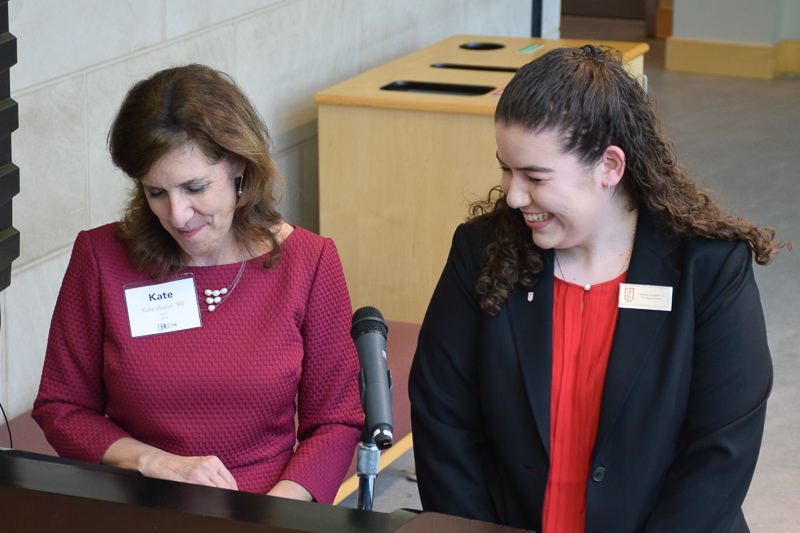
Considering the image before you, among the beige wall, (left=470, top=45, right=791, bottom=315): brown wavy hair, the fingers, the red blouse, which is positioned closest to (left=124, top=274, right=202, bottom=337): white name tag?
the fingers

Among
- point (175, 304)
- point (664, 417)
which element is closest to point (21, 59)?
point (175, 304)

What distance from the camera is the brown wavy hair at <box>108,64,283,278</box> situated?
1.73 metres

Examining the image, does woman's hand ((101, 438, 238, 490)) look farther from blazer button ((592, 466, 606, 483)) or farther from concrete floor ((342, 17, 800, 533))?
concrete floor ((342, 17, 800, 533))

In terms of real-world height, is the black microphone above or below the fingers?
above

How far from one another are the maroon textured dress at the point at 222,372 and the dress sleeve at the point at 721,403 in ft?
2.02

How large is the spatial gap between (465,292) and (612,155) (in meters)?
0.34

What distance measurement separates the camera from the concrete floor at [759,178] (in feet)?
10.9

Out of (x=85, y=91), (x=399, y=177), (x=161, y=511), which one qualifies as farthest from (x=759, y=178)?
(x=161, y=511)

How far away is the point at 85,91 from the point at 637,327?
82.0 inches

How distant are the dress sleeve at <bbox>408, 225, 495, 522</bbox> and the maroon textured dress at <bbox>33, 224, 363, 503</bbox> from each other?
19 centimetres

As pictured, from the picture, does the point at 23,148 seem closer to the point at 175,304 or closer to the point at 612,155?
the point at 175,304

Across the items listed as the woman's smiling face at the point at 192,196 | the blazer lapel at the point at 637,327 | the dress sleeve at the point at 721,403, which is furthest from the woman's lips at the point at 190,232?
the dress sleeve at the point at 721,403

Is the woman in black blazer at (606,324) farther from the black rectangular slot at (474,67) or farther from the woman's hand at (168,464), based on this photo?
the black rectangular slot at (474,67)

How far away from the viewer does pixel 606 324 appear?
1674 mm
